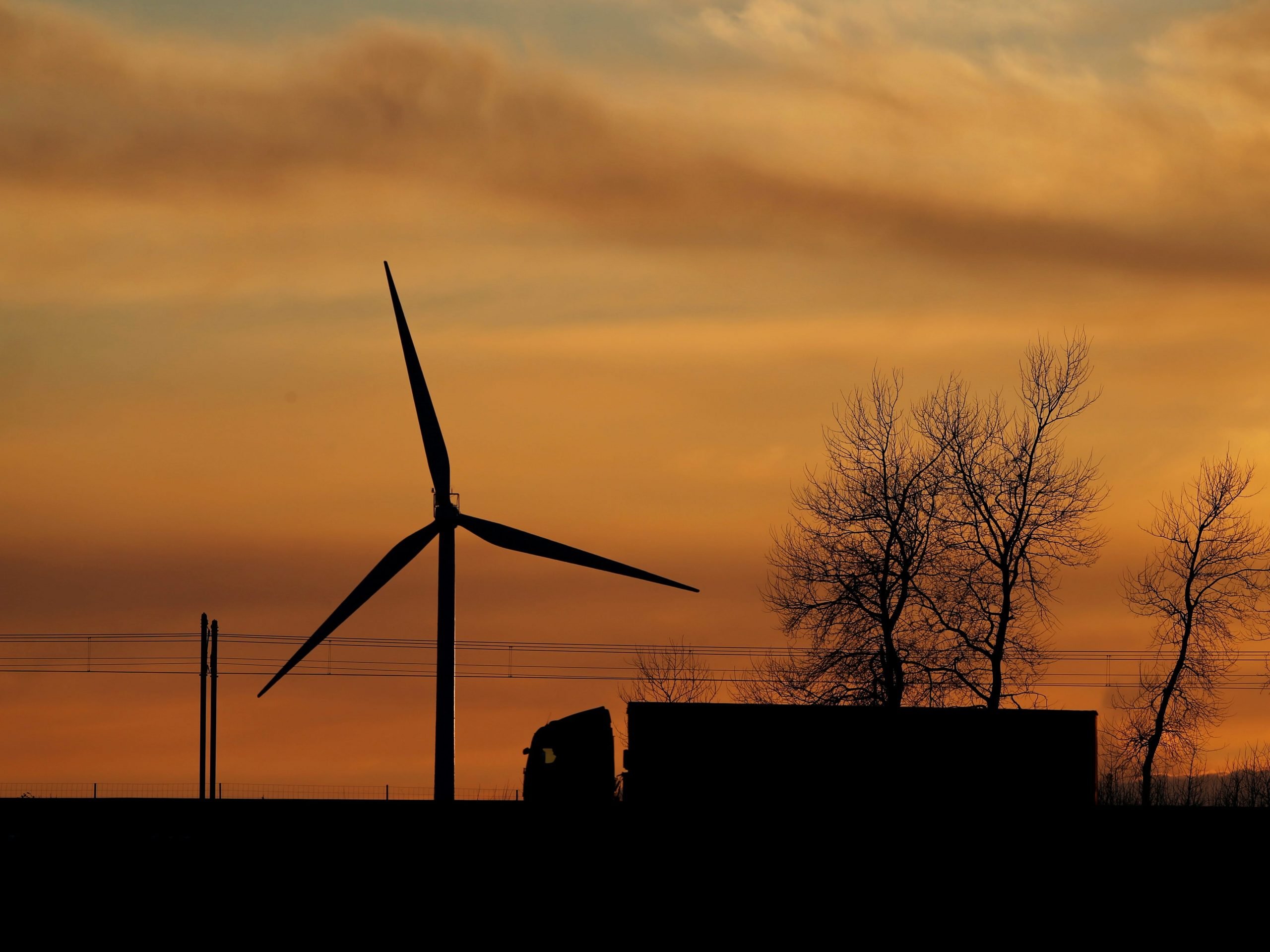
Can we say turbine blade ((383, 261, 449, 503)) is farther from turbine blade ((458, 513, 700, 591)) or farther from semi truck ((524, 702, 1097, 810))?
semi truck ((524, 702, 1097, 810))

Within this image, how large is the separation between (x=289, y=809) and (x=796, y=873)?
15432 millimetres

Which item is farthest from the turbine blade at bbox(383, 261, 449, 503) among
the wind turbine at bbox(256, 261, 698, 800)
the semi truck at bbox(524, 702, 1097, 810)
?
the semi truck at bbox(524, 702, 1097, 810)

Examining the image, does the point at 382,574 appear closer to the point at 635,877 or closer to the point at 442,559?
the point at 442,559

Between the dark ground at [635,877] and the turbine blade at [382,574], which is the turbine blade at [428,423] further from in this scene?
the dark ground at [635,877]

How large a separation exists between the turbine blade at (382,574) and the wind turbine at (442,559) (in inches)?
0.5

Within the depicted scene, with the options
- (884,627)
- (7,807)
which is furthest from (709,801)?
(884,627)

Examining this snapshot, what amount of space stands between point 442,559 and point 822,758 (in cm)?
1215

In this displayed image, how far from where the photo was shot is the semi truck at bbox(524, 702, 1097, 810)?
40031 mm

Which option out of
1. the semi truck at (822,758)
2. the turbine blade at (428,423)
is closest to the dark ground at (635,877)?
the semi truck at (822,758)

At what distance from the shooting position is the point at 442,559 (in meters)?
46.4

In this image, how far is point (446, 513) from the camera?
46844mm

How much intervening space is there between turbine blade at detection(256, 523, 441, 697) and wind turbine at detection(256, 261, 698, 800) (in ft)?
0.05

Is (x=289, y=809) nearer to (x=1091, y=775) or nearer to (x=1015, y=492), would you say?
(x=1091, y=775)

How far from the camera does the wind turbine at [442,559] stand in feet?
144
